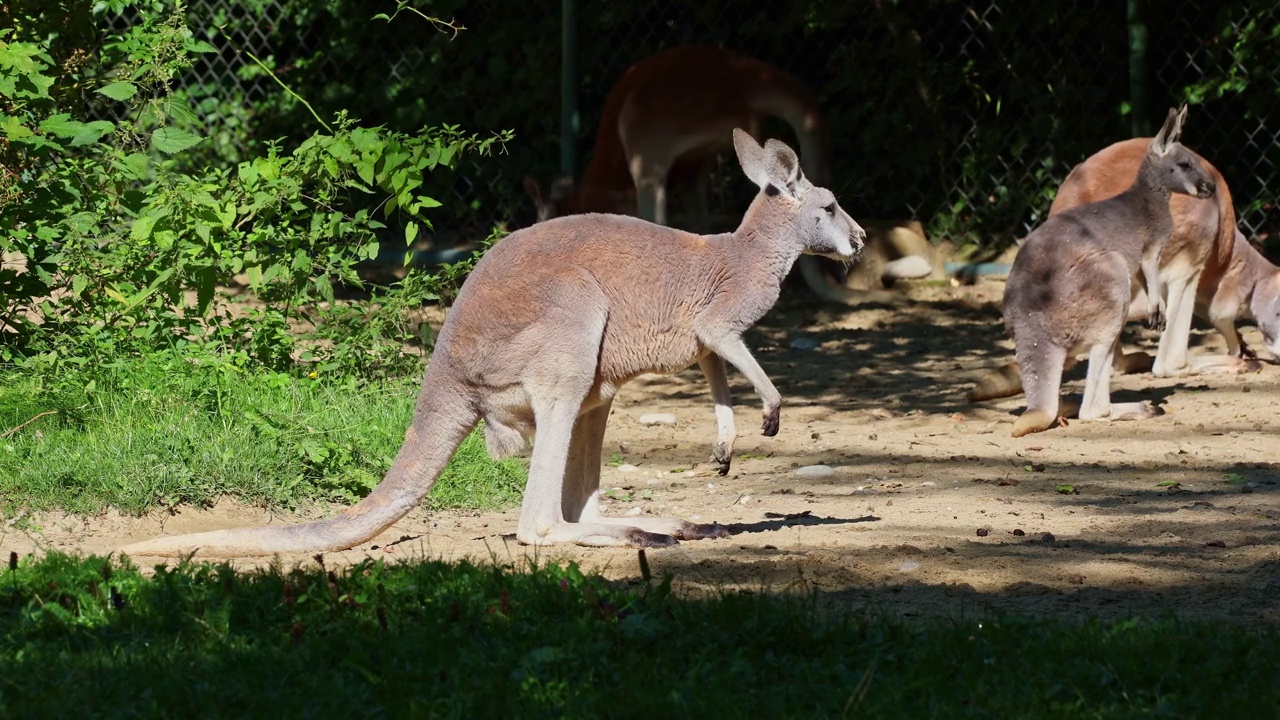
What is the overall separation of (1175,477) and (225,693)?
361cm

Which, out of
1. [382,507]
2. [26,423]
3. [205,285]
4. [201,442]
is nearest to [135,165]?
[205,285]

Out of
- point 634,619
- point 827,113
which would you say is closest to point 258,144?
point 827,113

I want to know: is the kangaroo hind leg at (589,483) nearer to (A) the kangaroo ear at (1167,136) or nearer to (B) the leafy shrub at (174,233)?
(B) the leafy shrub at (174,233)

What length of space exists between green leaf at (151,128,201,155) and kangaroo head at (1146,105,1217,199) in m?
4.21

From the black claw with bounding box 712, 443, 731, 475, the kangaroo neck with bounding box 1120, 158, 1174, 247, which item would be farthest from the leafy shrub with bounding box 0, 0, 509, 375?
the kangaroo neck with bounding box 1120, 158, 1174, 247

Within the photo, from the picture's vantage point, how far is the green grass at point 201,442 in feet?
15.4

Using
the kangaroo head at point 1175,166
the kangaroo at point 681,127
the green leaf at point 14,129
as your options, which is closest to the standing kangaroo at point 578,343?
the green leaf at point 14,129

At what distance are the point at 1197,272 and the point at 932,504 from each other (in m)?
3.38

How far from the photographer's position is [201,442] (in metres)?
4.91

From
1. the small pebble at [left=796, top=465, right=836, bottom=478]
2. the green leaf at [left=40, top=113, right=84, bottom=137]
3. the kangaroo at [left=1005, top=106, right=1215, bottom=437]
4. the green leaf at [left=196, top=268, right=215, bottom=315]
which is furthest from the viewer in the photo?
the kangaroo at [left=1005, top=106, right=1215, bottom=437]

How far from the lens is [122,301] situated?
18.4 feet

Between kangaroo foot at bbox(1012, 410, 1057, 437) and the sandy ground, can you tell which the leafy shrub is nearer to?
the sandy ground

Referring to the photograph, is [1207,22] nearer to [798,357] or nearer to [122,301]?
[798,357]

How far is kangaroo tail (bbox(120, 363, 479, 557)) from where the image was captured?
13.5 feet
